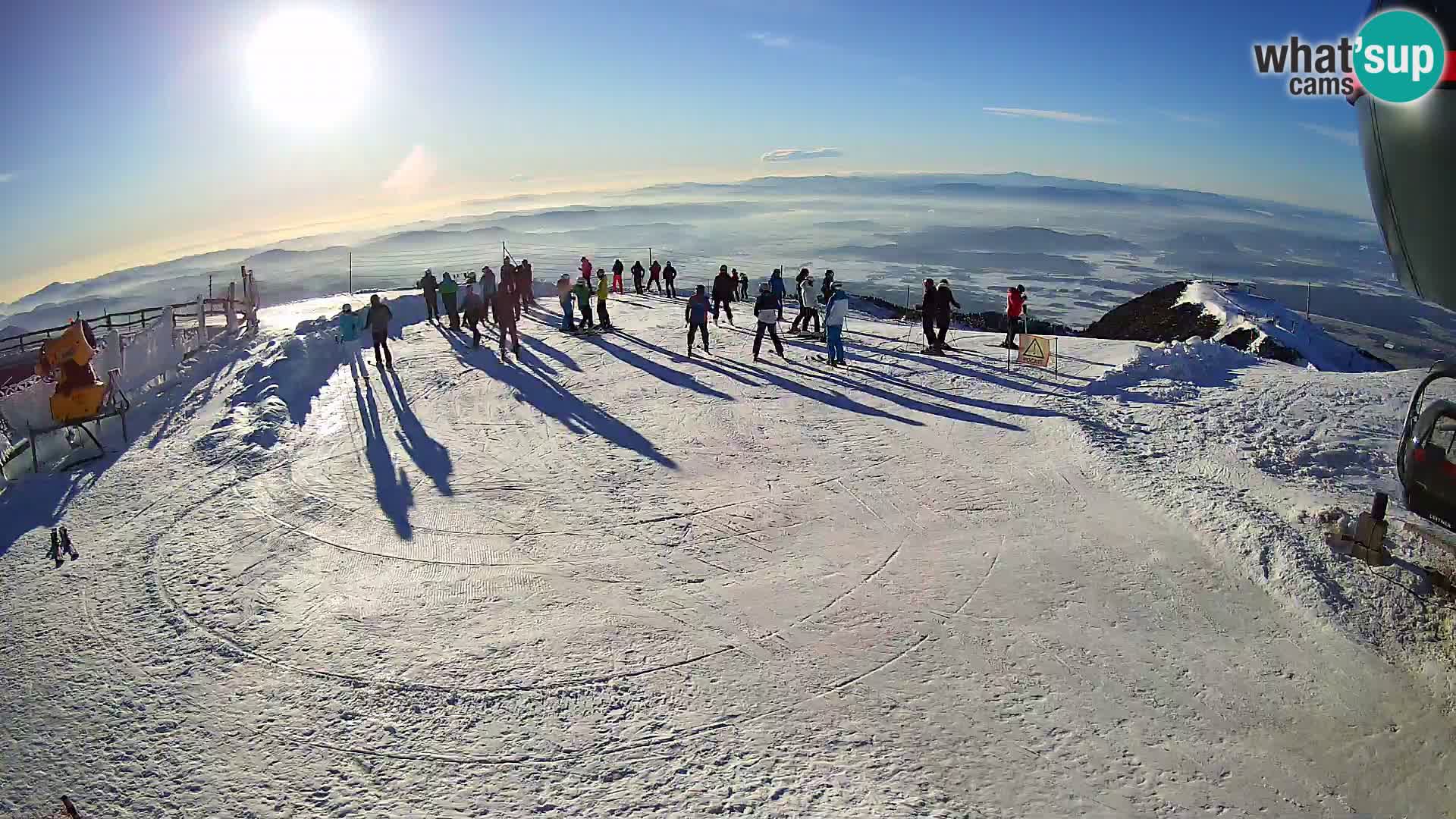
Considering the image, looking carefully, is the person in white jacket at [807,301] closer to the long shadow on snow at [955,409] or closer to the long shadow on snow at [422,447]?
the long shadow on snow at [955,409]

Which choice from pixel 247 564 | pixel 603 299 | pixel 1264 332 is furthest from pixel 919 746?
pixel 1264 332

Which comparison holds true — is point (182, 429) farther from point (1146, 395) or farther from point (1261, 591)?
point (1146, 395)

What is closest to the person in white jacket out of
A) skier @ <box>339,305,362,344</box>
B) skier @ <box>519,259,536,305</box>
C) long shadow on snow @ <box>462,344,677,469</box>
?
long shadow on snow @ <box>462,344,677,469</box>

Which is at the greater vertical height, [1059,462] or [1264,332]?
[1264,332]

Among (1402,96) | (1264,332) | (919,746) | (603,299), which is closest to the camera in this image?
(919,746)

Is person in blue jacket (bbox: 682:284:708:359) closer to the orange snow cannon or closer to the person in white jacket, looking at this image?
the person in white jacket

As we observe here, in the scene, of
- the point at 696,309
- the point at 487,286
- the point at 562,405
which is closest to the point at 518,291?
the point at 487,286
